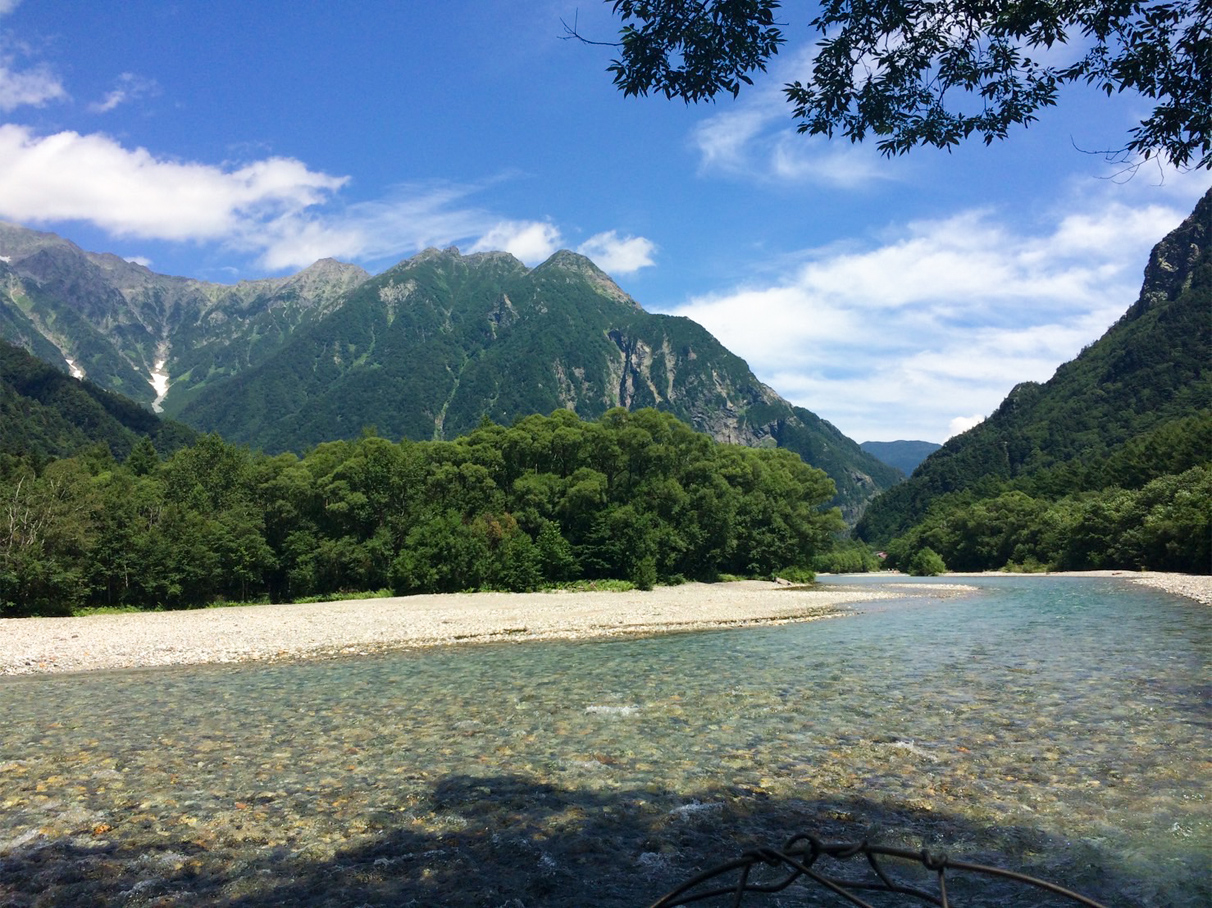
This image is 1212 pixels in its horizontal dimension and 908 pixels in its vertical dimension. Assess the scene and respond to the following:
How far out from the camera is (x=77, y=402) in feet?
533

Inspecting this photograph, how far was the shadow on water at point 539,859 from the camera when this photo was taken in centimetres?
680

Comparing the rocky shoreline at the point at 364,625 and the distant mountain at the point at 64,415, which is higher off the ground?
the distant mountain at the point at 64,415

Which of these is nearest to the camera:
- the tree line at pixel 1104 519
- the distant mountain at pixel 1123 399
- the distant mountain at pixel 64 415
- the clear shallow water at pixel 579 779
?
the clear shallow water at pixel 579 779

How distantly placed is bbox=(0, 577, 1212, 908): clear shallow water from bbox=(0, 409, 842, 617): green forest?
992 inches

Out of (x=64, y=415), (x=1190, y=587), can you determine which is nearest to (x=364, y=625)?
(x=1190, y=587)

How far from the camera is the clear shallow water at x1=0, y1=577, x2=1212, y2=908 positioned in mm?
7285

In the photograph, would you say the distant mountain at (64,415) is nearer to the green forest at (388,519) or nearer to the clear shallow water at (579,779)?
the green forest at (388,519)

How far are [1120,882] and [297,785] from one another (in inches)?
383

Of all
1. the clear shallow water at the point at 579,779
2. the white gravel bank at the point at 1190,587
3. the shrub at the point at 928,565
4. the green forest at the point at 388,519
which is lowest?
the shrub at the point at 928,565

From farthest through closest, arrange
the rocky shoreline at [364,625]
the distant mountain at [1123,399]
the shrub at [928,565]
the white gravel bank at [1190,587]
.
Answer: the distant mountain at [1123,399]
the shrub at [928,565]
the white gravel bank at [1190,587]
the rocky shoreline at [364,625]

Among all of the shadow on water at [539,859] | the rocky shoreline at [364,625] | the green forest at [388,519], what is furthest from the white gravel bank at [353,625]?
the shadow on water at [539,859]

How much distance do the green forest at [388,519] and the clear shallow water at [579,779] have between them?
25.2 metres

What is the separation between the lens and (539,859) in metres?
7.71

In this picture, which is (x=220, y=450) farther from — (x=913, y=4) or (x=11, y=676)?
(x=913, y=4)
